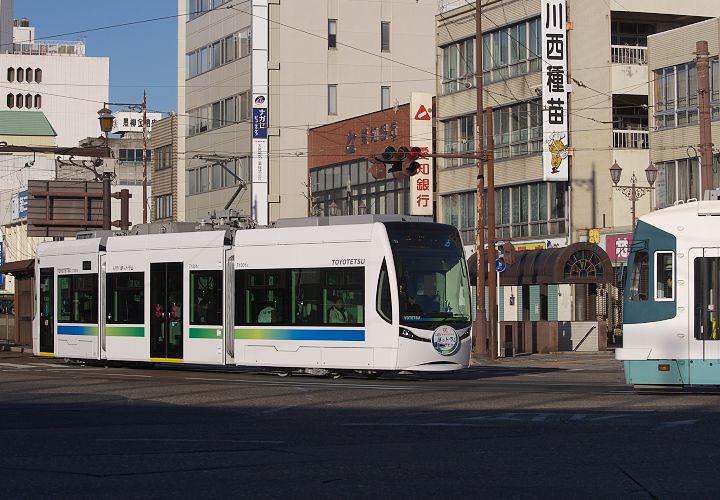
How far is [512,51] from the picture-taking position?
59.6 metres

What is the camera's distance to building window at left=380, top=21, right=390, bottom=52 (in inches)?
3248

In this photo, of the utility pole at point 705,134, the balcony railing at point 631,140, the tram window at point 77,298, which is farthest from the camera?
the balcony railing at point 631,140

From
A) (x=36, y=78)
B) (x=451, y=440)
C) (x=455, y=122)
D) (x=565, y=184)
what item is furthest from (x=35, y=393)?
(x=36, y=78)

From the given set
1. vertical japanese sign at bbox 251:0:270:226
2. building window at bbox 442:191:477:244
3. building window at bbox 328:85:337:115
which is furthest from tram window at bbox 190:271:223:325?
building window at bbox 328:85:337:115

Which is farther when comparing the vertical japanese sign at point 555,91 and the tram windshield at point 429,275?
the vertical japanese sign at point 555,91

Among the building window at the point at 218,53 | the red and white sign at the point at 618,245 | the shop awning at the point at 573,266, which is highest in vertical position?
the building window at the point at 218,53

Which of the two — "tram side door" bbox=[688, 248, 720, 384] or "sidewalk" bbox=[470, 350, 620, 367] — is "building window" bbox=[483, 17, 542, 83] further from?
"tram side door" bbox=[688, 248, 720, 384]

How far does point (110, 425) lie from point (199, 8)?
7130 centimetres

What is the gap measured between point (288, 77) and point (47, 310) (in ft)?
142

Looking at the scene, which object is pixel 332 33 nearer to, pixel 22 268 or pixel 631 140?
pixel 631 140

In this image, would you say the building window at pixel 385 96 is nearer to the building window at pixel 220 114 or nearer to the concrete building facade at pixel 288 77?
the concrete building facade at pixel 288 77

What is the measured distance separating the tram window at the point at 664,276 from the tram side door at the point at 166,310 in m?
12.6

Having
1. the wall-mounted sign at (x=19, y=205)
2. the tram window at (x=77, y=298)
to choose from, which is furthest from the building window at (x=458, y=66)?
the wall-mounted sign at (x=19, y=205)

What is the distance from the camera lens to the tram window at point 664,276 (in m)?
24.0
